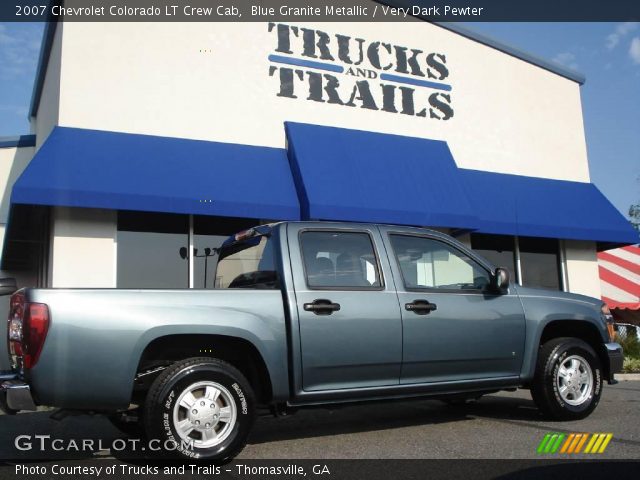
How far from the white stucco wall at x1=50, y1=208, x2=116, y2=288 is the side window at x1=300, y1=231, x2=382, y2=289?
586cm

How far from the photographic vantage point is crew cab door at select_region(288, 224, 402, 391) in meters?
4.87

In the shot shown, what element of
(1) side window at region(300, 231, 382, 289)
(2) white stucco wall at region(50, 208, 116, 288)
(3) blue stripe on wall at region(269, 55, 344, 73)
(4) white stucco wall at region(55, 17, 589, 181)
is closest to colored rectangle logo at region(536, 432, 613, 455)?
(1) side window at region(300, 231, 382, 289)

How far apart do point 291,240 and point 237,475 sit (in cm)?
192

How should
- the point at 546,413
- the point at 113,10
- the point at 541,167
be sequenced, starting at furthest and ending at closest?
the point at 541,167 → the point at 113,10 → the point at 546,413

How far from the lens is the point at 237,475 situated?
4223 mm

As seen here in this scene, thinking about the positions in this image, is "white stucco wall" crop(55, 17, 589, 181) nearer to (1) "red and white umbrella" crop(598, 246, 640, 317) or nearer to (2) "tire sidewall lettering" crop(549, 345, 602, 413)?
(1) "red and white umbrella" crop(598, 246, 640, 317)

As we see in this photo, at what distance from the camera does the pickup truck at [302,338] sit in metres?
4.20

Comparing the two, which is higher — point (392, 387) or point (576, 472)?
point (392, 387)

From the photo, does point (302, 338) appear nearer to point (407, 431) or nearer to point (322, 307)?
point (322, 307)

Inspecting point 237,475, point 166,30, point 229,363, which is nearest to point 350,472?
point 237,475

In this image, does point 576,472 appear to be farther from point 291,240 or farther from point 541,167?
point 541,167

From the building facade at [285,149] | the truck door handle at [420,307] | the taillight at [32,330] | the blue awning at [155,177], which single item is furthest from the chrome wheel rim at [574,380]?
the blue awning at [155,177]

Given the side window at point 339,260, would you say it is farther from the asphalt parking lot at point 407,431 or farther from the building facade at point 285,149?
the building facade at point 285,149

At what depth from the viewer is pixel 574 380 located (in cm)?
600
